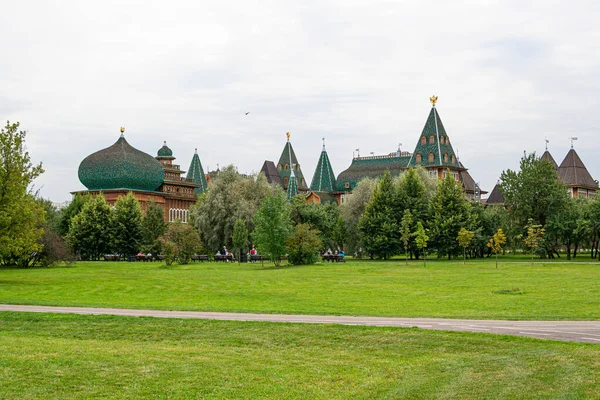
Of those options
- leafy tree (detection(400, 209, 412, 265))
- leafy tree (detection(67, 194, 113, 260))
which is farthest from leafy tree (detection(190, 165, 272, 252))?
leafy tree (detection(400, 209, 412, 265))

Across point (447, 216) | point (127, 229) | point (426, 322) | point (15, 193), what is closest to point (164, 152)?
point (127, 229)

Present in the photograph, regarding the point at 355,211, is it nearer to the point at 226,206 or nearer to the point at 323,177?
the point at 226,206

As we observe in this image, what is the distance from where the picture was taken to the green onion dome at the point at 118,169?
382ft

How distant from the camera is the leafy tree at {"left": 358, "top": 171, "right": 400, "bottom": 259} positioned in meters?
76.6

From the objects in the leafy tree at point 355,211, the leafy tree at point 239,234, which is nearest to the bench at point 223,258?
the leafy tree at point 239,234

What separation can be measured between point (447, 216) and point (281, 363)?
6125 cm

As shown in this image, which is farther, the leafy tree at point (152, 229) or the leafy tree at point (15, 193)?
the leafy tree at point (152, 229)

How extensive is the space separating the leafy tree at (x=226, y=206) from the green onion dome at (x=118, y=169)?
37838 millimetres

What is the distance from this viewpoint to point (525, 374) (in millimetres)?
14242

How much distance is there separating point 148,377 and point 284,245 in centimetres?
5221

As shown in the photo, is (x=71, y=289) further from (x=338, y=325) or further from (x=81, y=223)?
(x=81, y=223)

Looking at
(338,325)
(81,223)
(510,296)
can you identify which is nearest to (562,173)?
(81,223)

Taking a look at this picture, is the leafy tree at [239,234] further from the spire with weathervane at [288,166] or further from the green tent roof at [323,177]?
the spire with weathervane at [288,166]

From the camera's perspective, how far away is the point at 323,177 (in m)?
153
